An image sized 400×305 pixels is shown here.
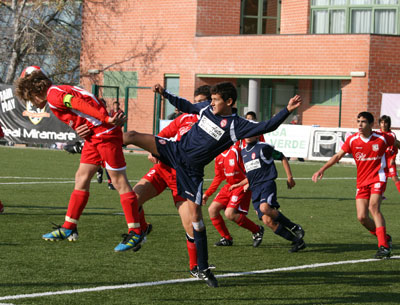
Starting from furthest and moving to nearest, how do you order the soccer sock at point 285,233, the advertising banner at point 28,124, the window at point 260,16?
the window at point 260,16 < the advertising banner at point 28,124 < the soccer sock at point 285,233

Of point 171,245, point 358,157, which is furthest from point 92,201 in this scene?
point 358,157

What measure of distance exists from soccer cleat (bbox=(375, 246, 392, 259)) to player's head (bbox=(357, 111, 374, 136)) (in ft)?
5.22

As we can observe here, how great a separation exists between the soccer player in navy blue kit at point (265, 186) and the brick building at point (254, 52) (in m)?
20.8

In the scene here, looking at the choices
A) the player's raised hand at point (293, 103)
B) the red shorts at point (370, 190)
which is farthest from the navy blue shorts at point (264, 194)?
the player's raised hand at point (293, 103)

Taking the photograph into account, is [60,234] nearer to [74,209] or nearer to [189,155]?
[74,209]

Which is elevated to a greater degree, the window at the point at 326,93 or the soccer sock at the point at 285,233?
the window at the point at 326,93

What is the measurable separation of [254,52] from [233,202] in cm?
2344

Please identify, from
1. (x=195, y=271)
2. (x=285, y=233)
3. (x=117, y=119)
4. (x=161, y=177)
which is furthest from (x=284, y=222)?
(x=117, y=119)

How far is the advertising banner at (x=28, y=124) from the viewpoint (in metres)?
31.5

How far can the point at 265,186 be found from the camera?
10234 mm

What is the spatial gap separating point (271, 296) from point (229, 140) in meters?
1.52

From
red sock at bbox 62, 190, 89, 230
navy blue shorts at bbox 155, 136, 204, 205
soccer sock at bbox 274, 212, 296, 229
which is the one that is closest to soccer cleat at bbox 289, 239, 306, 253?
soccer sock at bbox 274, 212, 296, 229

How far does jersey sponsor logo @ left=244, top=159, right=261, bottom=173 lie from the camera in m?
10.3

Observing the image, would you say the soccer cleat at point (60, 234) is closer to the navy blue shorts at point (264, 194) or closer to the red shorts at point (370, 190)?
the navy blue shorts at point (264, 194)
